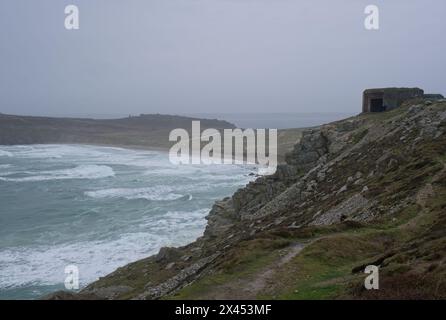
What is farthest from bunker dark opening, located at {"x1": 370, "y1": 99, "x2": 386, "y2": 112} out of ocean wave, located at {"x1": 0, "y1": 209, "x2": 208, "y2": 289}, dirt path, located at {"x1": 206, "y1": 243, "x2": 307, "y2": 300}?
dirt path, located at {"x1": 206, "y1": 243, "x2": 307, "y2": 300}

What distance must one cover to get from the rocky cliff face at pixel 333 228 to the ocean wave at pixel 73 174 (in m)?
44.8

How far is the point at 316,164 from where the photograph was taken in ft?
107

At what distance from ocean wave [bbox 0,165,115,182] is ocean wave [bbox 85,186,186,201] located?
15.0m

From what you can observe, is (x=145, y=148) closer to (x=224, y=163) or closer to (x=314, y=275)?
(x=224, y=163)

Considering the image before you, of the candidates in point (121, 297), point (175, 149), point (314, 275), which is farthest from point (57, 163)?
point (314, 275)

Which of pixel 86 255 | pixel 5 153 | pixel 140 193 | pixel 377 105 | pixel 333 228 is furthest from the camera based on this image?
pixel 5 153

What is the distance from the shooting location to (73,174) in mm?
77500

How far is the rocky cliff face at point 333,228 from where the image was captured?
1269cm

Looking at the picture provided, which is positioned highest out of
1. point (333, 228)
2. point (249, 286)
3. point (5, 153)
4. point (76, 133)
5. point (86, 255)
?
point (333, 228)

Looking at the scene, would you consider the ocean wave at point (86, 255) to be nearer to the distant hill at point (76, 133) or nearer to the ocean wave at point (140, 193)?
the ocean wave at point (140, 193)

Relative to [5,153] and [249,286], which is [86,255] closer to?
[249,286]

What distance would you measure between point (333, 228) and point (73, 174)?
6612 cm

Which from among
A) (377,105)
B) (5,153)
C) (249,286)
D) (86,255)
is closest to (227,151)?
(5,153)

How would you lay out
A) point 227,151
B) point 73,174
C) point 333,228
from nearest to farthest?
point 333,228, point 73,174, point 227,151
